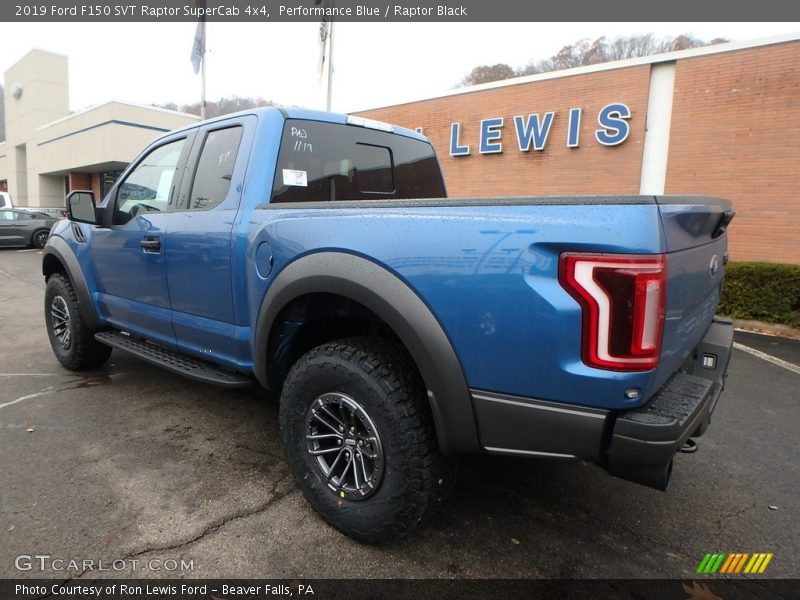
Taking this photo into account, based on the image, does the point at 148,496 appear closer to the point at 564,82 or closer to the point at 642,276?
the point at 642,276

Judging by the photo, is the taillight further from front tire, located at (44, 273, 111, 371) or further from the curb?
the curb

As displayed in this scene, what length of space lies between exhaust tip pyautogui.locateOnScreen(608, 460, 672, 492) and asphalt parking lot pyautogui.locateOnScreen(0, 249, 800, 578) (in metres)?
0.66

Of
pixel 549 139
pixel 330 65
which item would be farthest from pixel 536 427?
pixel 330 65

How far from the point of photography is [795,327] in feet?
23.3

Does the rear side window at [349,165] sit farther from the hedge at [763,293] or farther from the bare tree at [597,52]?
the bare tree at [597,52]

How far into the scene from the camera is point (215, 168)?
3023 mm

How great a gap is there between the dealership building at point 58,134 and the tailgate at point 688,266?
24599mm

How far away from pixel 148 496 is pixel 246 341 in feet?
2.98

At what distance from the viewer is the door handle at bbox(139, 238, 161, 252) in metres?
3.16

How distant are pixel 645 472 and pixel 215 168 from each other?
8.94ft

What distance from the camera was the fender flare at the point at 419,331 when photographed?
182 cm

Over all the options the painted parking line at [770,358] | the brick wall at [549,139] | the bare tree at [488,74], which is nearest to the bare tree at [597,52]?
the bare tree at [488,74]

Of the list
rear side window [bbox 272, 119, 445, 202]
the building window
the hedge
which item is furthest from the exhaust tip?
the building window

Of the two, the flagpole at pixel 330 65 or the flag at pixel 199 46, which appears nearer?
the flagpole at pixel 330 65
